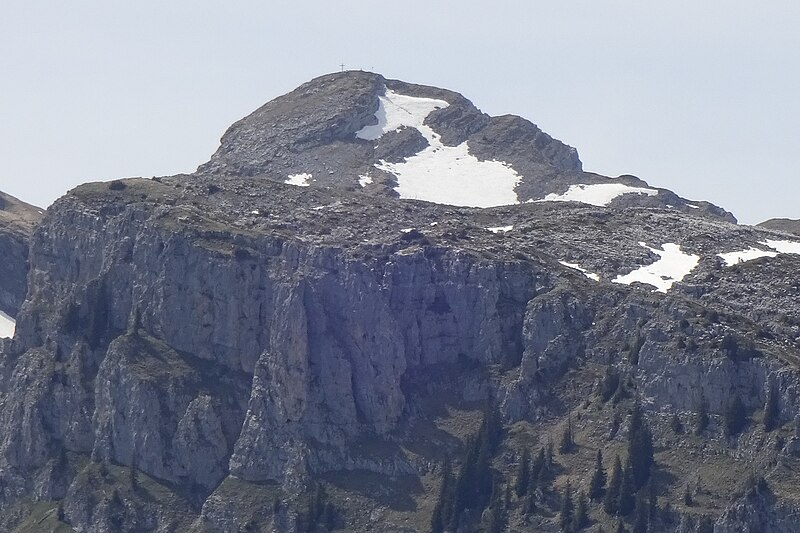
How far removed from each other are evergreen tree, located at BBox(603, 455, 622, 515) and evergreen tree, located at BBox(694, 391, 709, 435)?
314 inches

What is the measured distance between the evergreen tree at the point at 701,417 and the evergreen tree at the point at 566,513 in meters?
12.8

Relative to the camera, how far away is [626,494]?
561ft

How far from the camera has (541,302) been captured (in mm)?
190375

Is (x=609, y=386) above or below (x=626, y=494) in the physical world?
above

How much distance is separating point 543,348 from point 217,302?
33.9 metres

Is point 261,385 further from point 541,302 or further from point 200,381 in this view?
point 541,302

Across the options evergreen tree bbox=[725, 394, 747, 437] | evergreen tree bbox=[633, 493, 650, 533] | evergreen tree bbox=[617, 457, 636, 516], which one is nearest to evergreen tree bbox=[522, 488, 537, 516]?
evergreen tree bbox=[617, 457, 636, 516]

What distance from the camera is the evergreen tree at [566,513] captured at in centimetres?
17138

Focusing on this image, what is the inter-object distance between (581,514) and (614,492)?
3.46 metres

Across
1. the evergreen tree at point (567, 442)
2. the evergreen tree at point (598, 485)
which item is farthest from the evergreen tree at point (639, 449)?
the evergreen tree at point (567, 442)

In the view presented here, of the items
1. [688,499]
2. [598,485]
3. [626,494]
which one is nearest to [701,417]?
[688,499]

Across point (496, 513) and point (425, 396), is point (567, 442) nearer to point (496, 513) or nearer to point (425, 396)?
point (496, 513)

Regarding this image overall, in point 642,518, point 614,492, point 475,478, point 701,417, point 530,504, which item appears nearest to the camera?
point 642,518

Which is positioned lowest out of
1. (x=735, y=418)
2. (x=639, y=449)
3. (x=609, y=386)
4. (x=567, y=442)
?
(x=567, y=442)
